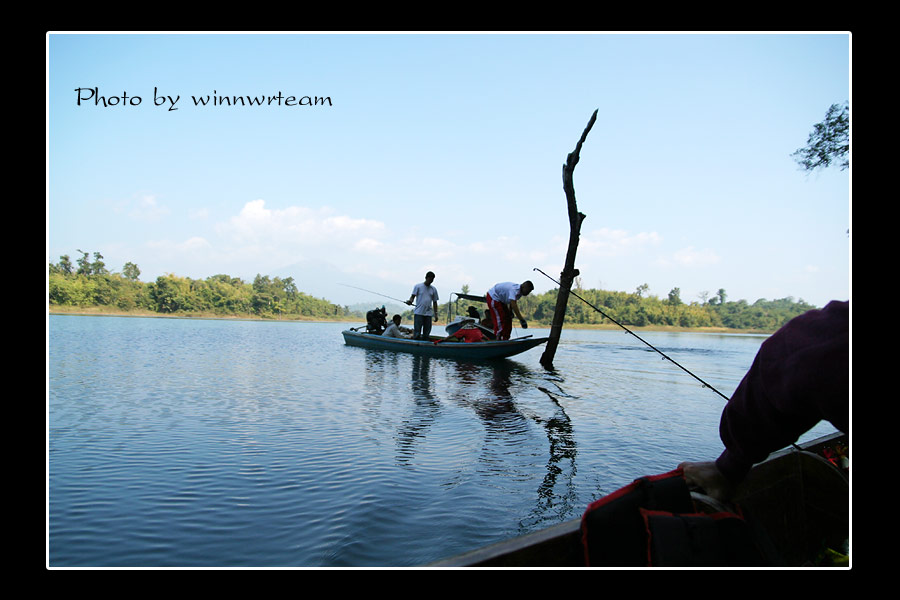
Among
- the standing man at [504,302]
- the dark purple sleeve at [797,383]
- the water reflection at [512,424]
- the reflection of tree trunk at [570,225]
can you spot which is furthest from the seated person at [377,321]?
the dark purple sleeve at [797,383]

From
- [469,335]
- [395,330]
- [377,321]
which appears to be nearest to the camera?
[469,335]

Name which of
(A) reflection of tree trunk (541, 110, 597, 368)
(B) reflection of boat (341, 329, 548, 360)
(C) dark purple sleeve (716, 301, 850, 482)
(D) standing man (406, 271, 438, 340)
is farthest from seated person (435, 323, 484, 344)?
(C) dark purple sleeve (716, 301, 850, 482)

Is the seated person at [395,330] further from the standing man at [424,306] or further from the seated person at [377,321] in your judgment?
the seated person at [377,321]

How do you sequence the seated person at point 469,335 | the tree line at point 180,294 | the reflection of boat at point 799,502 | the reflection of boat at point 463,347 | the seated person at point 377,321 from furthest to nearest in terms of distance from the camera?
1. the tree line at point 180,294
2. the seated person at point 377,321
3. the seated person at point 469,335
4. the reflection of boat at point 463,347
5. the reflection of boat at point 799,502

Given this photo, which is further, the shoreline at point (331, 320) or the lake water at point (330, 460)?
the shoreline at point (331, 320)

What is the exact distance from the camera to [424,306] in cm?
1766

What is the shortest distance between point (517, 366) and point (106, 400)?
1024 cm

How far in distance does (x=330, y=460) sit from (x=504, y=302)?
1047 cm

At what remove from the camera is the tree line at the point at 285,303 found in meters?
65.2

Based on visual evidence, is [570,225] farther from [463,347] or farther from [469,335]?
[469,335]

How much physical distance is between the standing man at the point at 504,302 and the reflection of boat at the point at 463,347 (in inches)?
23.6

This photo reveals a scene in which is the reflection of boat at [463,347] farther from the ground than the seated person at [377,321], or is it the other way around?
the seated person at [377,321]

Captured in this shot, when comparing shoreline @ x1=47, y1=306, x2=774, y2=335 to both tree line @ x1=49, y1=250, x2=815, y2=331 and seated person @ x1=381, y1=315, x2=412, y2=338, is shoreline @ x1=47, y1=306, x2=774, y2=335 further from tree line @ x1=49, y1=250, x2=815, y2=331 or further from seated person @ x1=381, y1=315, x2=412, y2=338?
seated person @ x1=381, y1=315, x2=412, y2=338

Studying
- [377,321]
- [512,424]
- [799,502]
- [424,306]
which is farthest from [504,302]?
[799,502]
